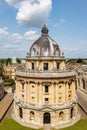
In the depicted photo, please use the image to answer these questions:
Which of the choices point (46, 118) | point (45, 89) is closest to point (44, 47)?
point (45, 89)

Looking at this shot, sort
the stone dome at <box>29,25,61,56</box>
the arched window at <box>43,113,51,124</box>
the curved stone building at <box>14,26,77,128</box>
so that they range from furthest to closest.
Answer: the stone dome at <box>29,25,61,56</box> → the arched window at <box>43,113,51,124</box> → the curved stone building at <box>14,26,77,128</box>

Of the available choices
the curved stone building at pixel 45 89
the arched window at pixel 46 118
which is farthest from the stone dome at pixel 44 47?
the arched window at pixel 46 118

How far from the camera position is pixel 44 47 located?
48875 mm

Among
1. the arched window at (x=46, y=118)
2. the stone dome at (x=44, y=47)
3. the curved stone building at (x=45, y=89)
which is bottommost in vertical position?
the arched window at (x=46, y=118)

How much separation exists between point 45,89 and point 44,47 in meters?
11.4

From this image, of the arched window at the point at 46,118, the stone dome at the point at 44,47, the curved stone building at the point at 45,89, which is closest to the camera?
the curved stone building at the point at 45,89

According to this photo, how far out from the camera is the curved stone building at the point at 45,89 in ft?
149

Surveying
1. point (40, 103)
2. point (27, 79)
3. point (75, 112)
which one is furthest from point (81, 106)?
point (27, 79)

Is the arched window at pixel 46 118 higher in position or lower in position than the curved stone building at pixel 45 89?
lower

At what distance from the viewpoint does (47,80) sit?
45188 millimetres

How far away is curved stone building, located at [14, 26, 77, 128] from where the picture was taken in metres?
45.5

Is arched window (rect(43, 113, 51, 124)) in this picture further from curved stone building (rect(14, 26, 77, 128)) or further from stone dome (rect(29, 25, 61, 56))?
stone dome (rect(29, 25, 61, 56))

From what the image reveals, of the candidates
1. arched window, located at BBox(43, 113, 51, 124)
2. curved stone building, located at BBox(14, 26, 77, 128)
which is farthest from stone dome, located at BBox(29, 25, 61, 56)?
arched window, located at BBox(43, 113, 51, 124)

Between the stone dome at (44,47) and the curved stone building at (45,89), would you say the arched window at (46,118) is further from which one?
the stone dome at (44,47)
